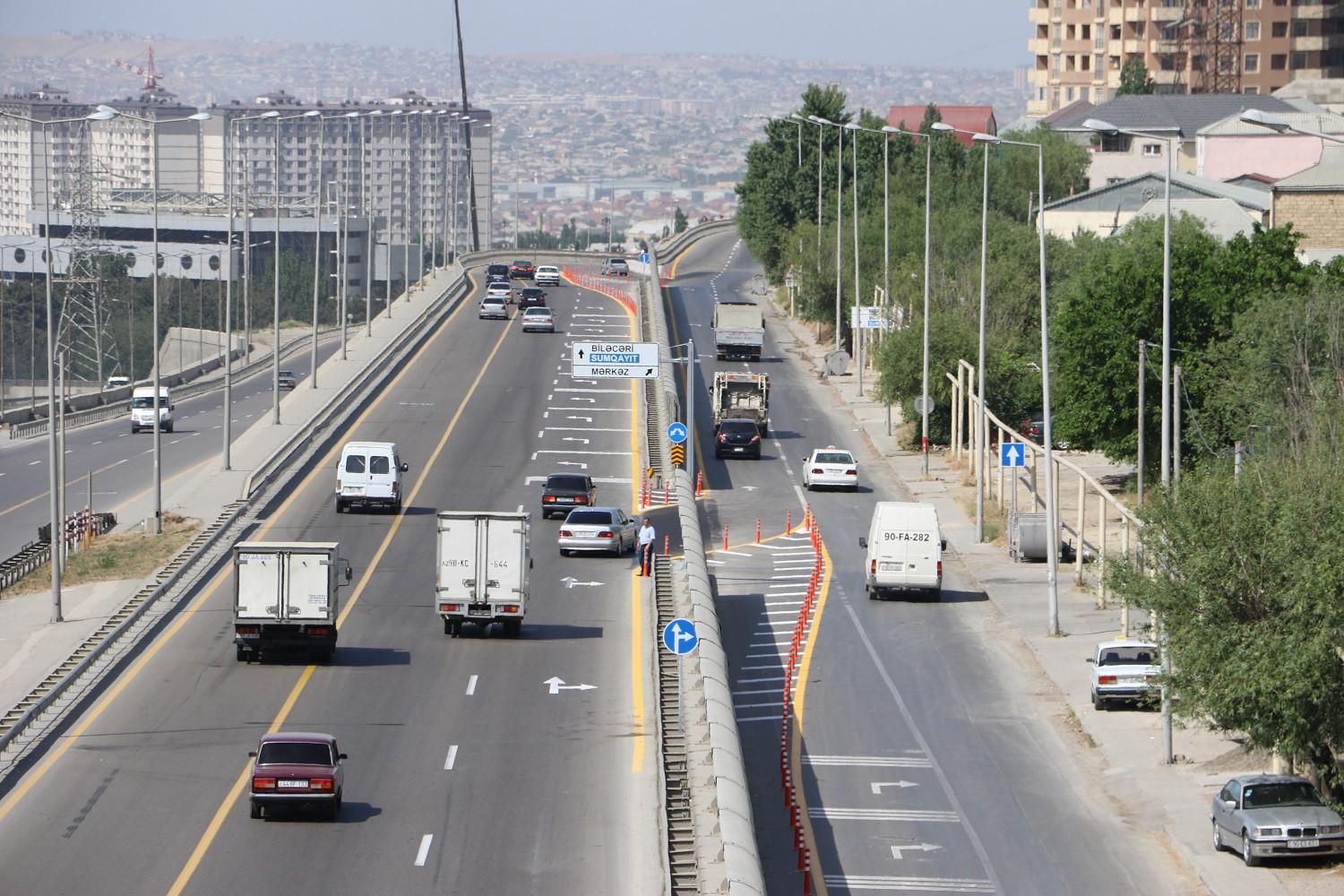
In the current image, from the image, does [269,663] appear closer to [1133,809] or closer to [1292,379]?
[1133,809]

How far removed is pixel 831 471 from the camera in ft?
227

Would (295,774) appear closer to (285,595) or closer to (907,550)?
(285,595)

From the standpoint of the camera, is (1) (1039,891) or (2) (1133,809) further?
(2) (1133,809)

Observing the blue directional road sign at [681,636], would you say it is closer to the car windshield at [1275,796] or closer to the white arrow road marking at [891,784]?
the white arrow road marking at [891,784]

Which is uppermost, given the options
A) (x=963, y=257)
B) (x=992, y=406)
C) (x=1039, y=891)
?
(x=963, y=257)

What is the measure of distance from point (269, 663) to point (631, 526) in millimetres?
15612

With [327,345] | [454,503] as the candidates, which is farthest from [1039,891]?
[327,345]

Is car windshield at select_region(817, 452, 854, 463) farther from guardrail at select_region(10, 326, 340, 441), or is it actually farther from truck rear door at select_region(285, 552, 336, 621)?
guardrail at select_region(10, 326, 340, 441)

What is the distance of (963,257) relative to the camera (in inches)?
3824

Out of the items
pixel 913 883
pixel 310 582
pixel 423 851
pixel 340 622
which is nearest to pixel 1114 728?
pixel 913 883

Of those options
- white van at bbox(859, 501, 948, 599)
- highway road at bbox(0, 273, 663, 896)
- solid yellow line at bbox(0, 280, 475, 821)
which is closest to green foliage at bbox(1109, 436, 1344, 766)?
highway road at bbox(0, 273, 663, 896)

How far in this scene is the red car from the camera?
101 feet

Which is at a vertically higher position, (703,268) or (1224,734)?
(703,268)

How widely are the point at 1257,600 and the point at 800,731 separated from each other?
11.0 meters
